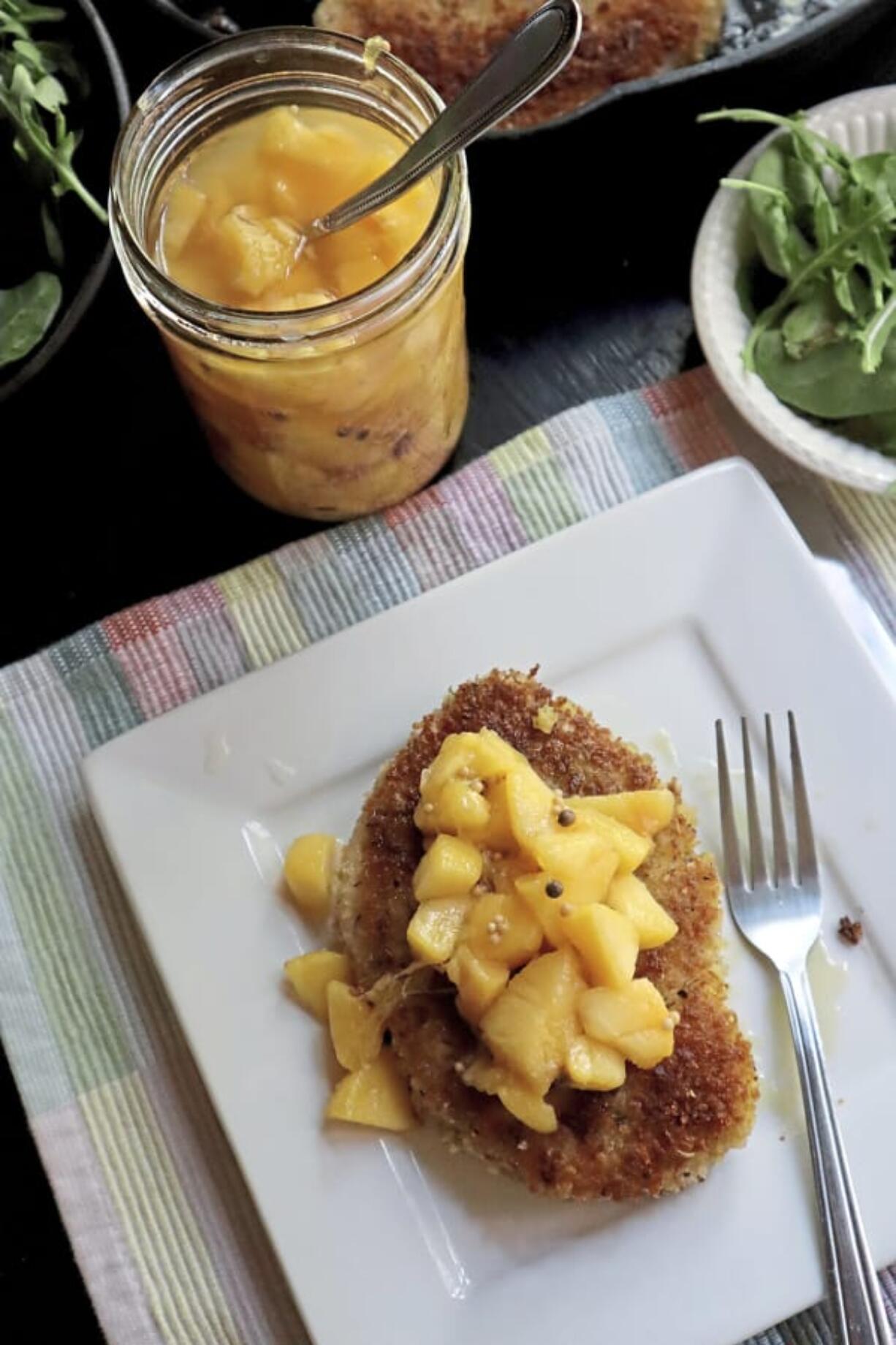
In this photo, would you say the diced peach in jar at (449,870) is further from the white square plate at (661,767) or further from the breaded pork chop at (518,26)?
the breaded pork chop at (518,26)

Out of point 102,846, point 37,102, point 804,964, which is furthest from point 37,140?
point 804,964

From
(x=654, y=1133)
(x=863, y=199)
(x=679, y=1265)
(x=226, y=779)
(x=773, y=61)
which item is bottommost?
(x=679, y=1265)

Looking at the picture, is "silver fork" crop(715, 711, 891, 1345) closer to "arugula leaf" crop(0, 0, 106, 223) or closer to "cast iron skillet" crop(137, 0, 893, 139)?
"cast iron skillet" crop(137, 0, 893, 139)

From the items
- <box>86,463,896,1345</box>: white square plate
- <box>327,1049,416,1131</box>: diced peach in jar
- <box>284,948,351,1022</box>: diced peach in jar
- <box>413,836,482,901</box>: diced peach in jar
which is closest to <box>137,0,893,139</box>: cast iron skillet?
<box>86,463,896,1345</box>: white square plate

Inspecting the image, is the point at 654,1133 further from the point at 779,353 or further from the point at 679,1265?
the point at 779,353

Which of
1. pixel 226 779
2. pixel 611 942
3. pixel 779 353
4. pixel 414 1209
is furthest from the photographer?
pixel 779 353

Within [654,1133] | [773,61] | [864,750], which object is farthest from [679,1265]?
[773,61]

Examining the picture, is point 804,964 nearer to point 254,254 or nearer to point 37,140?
point 254,254

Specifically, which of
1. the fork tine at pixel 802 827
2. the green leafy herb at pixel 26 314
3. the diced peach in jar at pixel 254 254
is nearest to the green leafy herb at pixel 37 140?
the green leafy herb at pixel 26 314
